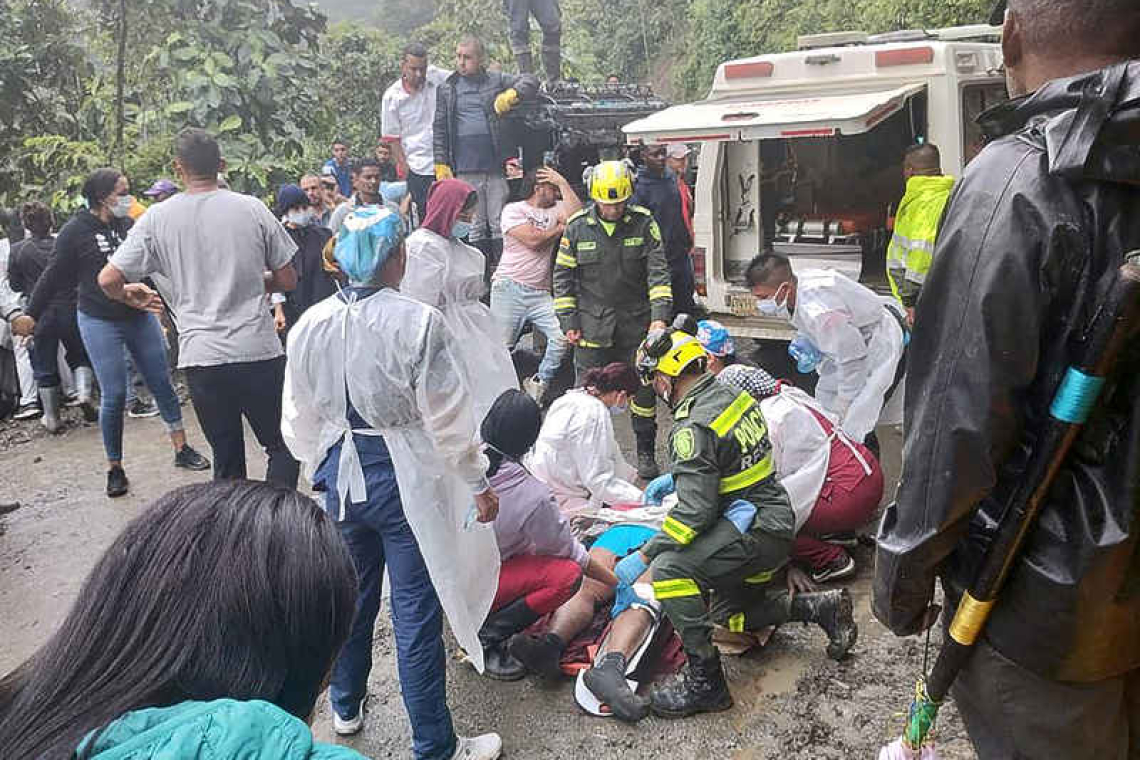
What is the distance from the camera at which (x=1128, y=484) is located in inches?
57.6

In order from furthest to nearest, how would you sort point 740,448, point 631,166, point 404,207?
point 404,207
point 631,166
point 740,448

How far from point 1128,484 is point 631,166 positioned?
5727mm

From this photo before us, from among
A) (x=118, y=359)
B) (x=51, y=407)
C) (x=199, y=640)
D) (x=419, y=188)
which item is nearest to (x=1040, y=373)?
(x=199, y=640)

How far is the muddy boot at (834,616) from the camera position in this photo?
3.48 metres

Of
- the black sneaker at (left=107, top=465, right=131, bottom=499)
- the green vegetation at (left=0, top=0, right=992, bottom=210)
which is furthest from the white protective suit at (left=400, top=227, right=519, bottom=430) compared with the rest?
the green vegetation at (left=0, top=0, right=992, bottom=210)

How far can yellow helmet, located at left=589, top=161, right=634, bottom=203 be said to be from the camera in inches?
212

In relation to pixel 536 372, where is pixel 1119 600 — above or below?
above

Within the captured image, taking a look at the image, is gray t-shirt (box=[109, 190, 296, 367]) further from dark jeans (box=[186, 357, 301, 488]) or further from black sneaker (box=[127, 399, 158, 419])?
black sneaker (box=[127, 399, 158, 419])

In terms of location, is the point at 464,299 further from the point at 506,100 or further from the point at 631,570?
the point at 506,100

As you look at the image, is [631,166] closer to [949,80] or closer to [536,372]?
[536,372]

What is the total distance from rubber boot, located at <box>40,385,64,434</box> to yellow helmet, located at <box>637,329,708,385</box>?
5.61 m

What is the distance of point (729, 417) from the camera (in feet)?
10.9

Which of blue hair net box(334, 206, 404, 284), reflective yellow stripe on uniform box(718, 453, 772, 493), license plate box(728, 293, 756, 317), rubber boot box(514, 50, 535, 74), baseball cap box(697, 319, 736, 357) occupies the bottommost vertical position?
reflective yellow stripe on uniform box(718, 453, 772, 493)

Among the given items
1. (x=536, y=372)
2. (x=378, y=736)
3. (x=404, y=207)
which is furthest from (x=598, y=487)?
(x=404, y=207)
